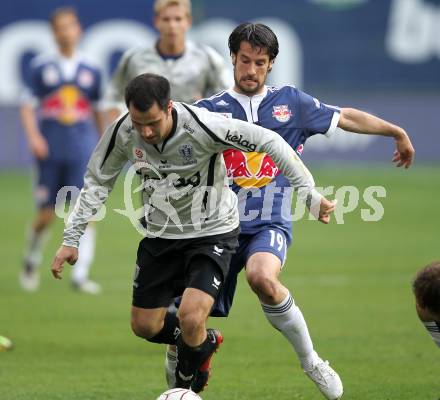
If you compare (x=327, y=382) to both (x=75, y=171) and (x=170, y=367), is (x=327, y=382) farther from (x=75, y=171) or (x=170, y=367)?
(x=75, y=171)

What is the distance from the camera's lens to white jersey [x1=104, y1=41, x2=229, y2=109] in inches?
405

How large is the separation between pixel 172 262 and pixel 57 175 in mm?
6311

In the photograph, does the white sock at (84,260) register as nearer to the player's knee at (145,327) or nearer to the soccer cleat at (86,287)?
the soccer cleat at (86,287)

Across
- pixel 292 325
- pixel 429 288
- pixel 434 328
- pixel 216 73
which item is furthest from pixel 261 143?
pixel 216 73

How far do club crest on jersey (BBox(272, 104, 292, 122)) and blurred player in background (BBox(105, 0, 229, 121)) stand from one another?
262 centimetres

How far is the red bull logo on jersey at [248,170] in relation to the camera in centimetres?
762

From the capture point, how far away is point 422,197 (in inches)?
793

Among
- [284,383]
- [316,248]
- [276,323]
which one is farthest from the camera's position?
[316,248]

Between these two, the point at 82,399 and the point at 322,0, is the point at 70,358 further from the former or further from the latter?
the point at 322,0

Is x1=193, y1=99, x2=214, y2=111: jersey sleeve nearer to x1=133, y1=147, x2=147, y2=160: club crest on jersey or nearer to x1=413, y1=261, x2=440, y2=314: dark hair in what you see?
Answer: x1=133, y1=147, x2=147, y2=160: club crest on jersey

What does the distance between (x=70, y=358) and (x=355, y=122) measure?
3024 millimetres

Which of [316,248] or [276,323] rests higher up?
[276,323]

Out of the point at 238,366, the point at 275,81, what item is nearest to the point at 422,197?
the point at 275,81

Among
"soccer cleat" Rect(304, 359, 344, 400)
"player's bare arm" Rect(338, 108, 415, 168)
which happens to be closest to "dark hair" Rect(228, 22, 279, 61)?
"player's bare arm" Rect(338, 108, 415, 168)
